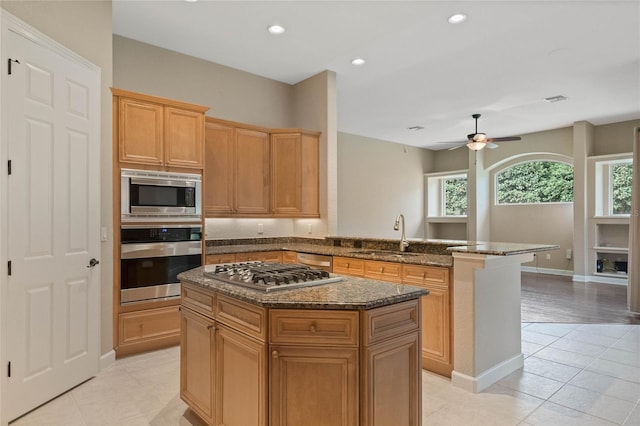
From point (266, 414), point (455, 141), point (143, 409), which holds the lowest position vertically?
point (143, 409)

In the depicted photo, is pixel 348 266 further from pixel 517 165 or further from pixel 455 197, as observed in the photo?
pixel 455 197

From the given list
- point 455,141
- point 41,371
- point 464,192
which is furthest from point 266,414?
point 464,192

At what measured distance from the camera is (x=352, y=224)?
8305 mm

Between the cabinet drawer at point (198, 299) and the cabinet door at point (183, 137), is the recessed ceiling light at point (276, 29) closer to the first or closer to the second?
the cabinet door at point (183, 137)

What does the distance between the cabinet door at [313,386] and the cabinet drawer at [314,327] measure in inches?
1.4

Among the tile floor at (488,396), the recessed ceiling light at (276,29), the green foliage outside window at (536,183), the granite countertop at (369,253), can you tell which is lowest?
the tile floor at (488,396)

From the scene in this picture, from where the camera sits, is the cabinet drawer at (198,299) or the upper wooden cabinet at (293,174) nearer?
the cabinet drawer at (198,299)

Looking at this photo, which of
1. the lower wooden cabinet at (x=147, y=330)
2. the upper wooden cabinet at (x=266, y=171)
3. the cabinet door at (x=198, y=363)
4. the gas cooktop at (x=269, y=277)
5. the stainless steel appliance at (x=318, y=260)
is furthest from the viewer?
the upper wooden cabinet at (x=266, y=171)

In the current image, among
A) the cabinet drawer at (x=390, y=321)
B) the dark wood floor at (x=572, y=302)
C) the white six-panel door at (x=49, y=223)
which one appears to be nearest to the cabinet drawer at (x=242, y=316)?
the cabinet drawer at (x=390, y=321)

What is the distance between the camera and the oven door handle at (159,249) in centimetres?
336

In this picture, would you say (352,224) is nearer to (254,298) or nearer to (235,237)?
(235,237)

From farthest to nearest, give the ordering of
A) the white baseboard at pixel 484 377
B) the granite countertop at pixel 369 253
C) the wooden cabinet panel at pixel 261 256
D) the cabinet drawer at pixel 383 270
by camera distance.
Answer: the wooden cabinet panel at pixel 261 256
the cabinet drawer at pixel 383 270
the granite countertop at pixel 369 253
the white baseboard at pixel 484 377

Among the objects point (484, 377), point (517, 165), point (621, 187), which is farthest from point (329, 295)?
point (517, 165)

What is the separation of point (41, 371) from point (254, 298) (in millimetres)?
1970
